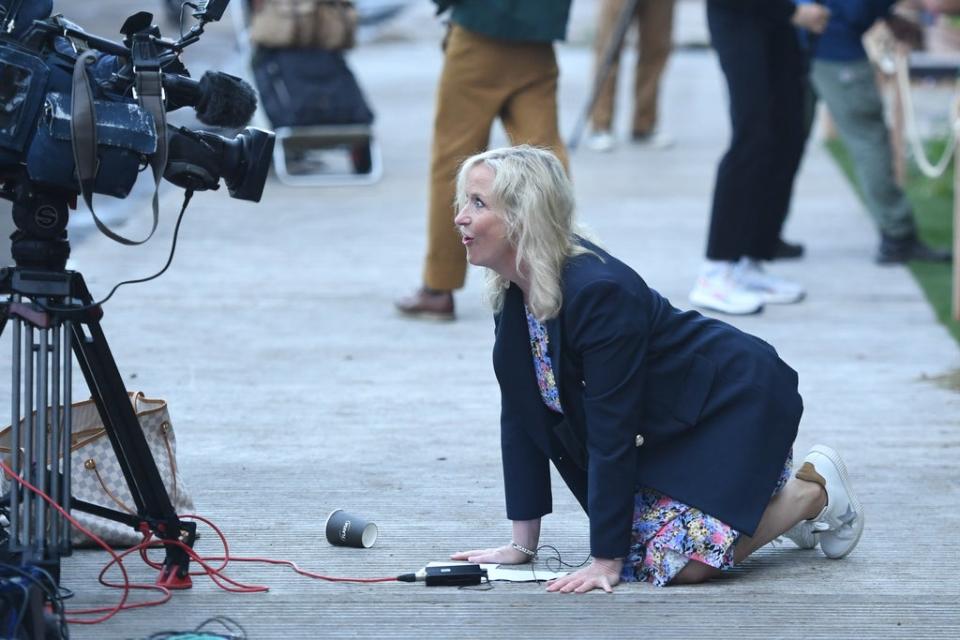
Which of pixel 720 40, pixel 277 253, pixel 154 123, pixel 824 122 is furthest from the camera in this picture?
pixel 824 122

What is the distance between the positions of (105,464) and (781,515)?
65.8 inches

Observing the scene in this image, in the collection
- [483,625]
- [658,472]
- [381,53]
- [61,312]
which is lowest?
[381,53]

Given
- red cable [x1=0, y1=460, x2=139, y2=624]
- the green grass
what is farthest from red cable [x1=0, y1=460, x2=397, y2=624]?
the green grass

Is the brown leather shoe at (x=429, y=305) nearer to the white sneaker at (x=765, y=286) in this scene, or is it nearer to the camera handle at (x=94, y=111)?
the white sneaker at (x=765, y=286)

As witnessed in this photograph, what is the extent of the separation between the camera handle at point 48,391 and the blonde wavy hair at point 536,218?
94 cm

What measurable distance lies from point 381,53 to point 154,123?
47.5ft

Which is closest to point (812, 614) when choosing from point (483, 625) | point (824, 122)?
point (483, 625)

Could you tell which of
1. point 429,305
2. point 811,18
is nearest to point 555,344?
point 429,305

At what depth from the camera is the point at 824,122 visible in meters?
11.7

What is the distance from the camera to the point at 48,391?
11.2 feet

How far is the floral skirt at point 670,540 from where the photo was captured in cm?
355

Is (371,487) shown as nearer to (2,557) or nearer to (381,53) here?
(2,557)

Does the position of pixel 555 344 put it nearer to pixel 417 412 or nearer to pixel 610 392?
pixel 610 392

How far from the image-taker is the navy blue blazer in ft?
11.3
